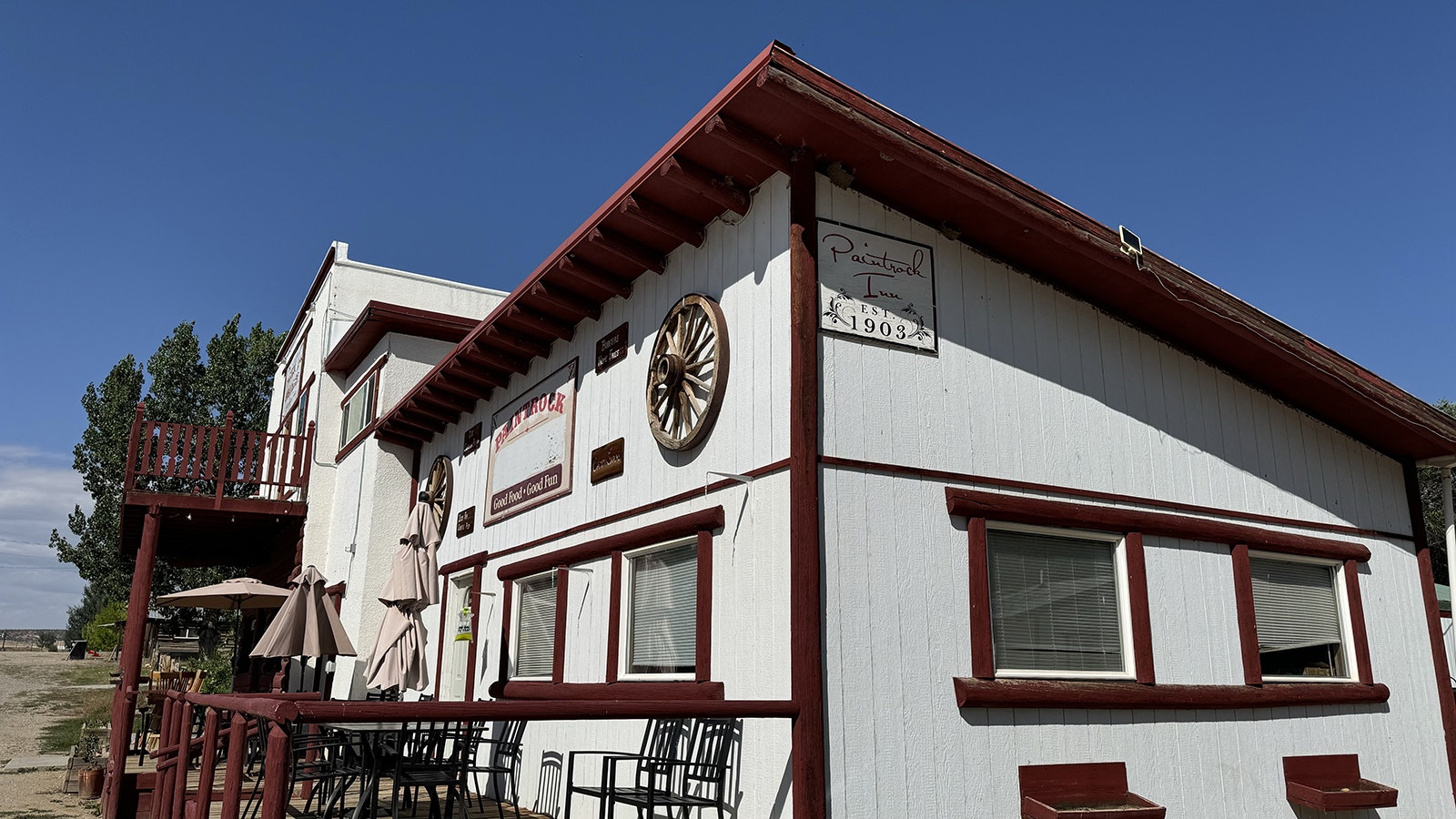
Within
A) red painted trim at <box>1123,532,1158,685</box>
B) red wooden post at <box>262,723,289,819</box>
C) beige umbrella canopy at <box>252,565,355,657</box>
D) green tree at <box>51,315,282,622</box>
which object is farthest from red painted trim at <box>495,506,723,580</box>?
green tree at <box>51,315,282,622</box>

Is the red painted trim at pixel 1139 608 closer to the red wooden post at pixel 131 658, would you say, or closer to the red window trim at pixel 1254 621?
the red window trim at pixel 1254 621

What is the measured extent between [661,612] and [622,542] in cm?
66

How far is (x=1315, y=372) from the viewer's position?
8031 mm

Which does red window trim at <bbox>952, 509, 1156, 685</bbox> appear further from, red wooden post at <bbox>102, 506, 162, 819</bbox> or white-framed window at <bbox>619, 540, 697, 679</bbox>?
red wooden post at <bbox>102, 506, 162, 819</bbox>

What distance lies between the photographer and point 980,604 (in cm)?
627

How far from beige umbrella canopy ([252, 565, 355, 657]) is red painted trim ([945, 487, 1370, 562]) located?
6.86 meters

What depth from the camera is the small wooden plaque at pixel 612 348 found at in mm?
8250

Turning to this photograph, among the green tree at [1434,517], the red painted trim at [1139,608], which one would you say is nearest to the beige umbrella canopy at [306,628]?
the red painted trim at [1139,608]

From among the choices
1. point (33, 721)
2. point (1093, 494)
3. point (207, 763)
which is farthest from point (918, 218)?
point (33, 721)

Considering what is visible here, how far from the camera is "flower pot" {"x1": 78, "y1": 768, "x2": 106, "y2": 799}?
12.4 meters

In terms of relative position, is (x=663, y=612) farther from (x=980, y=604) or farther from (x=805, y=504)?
(x=980, y=604)

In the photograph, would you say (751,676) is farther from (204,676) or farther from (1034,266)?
(204,676)

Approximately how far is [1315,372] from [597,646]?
19.4 ft

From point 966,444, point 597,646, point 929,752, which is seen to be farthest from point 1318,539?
point 597,646
